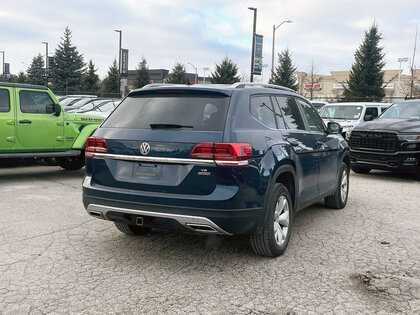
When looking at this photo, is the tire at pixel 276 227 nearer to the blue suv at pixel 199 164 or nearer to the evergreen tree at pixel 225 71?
the blue suv at pixel 199 164

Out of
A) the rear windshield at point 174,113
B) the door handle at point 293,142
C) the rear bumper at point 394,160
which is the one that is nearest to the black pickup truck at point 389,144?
the rear bumper at point 394,160

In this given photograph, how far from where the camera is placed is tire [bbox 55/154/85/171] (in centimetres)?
1050

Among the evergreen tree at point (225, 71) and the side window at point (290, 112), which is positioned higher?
the evergreen tree at point (225, 71)

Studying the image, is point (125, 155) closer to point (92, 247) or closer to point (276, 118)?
point (92, 247)

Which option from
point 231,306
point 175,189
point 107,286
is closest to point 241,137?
point 175,189

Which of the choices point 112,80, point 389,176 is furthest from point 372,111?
point 112,80

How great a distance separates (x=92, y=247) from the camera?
4906 millimetres

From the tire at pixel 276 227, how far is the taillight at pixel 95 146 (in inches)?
67.1

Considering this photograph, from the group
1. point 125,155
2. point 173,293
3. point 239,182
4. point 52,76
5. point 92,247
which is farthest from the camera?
point 52,76

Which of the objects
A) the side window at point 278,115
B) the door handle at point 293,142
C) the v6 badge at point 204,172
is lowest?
the v6 badge at point 204,172

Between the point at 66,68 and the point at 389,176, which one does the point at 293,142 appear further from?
the point at 66,68

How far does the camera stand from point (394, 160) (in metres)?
10.1

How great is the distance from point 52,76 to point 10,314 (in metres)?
56.2

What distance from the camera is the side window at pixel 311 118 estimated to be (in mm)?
5938
